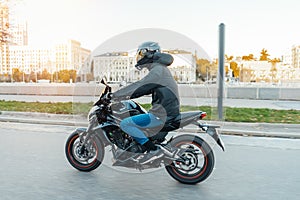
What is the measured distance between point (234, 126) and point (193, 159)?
4.64 metres

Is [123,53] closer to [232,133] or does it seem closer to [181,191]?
[181,191]

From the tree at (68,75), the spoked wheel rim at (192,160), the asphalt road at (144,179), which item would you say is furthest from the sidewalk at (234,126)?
the spoked wheel rim at (192,160)

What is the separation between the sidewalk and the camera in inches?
282

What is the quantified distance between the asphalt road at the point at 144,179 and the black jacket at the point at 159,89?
0.93m

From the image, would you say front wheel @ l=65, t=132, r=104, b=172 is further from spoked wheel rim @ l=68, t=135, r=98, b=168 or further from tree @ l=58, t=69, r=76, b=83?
tree @ l=58, t=69, r=76, b=83

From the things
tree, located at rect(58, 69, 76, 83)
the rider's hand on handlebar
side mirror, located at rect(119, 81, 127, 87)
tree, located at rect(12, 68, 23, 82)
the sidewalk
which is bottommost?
the sidewalk

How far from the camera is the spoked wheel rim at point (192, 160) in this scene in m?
3.80

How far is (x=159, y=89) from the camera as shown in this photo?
3.66 metres

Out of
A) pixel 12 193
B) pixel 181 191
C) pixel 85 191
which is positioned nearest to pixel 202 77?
pixel 181 191

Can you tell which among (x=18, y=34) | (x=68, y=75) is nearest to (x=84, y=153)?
(x=68, y=75)

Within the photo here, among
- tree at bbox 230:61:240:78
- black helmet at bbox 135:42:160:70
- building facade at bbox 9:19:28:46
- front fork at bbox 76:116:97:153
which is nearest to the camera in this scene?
black helmet at bbox 135:42:160:70

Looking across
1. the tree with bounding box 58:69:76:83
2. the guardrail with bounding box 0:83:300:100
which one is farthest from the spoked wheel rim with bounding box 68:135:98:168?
the guardrail with bounding box 0:83:300:100

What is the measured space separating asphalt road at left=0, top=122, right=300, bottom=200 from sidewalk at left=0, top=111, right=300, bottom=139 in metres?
1.00

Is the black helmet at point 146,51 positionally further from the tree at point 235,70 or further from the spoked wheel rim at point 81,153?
the tree at point 235,70
